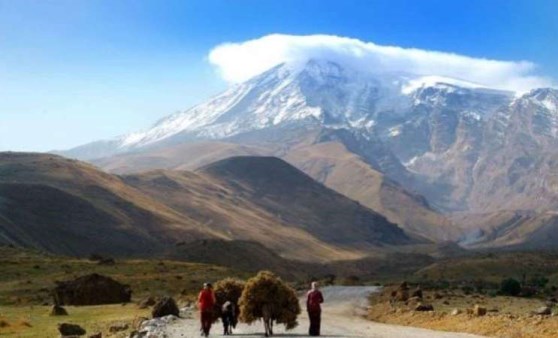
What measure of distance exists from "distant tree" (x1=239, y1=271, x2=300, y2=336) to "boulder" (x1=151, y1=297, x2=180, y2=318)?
879 cm

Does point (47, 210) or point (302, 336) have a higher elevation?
point (47, 210)

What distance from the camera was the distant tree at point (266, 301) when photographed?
2927 cm

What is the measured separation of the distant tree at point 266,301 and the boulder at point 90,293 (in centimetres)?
2650

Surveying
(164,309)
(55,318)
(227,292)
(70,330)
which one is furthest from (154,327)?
(55,318)

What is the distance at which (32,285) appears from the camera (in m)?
65.1

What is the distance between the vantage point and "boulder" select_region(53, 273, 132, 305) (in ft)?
175

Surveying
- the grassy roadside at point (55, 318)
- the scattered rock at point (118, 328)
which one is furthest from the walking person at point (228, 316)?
the grassy roadside at point (55, 318)

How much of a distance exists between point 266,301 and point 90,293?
2813 centimetres

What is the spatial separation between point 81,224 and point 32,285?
97.4 m

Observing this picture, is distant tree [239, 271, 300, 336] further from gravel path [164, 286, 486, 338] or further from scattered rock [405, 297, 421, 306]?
scattered rock [405, 297, 421, 306]

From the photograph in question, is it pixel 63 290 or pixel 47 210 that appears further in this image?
pixel 47 210

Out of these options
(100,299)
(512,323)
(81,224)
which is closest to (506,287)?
(512,323)

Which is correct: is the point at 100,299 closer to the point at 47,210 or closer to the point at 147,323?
the point at 147,323

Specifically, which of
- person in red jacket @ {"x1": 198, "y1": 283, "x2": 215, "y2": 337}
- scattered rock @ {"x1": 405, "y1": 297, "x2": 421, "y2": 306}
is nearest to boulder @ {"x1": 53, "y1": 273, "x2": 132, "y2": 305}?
scattered rock @ {"x1": 405, "y1": 297, "x2": 421, "y2": 306}
